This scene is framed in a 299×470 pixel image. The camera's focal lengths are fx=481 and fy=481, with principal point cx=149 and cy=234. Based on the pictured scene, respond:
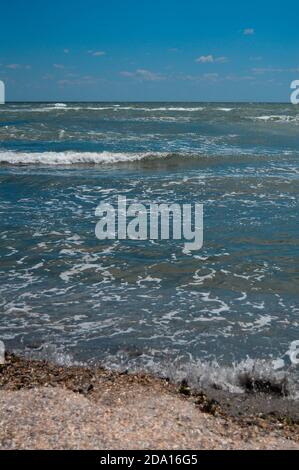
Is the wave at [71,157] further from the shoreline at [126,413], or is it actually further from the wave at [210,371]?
the shoreline at [126,413]

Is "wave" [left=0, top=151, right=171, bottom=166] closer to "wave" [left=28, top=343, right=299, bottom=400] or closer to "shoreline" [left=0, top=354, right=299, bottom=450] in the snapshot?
"wave" [left=28, top=343, right=299, bottom=400]

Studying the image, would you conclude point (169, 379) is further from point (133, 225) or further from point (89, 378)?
point (133, 225)

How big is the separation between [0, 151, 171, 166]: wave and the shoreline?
15.3 m

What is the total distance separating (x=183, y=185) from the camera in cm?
1445

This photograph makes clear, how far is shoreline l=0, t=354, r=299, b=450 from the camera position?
3.59m

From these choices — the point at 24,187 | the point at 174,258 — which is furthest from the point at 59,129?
the point at 174,258

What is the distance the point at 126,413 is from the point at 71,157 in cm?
1694

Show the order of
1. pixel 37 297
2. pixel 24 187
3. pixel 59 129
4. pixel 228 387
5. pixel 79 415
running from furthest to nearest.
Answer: pixel 59 129, pixel 24 187, pixel 37 297, pixel 228 387, pixel 79 415

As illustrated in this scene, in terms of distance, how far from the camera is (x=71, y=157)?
1995 cm

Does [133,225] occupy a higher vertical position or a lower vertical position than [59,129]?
lower

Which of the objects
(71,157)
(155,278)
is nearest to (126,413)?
(155,278)

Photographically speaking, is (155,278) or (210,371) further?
(155,278)

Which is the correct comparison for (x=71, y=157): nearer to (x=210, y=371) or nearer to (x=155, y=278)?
(x=155, y=278)
